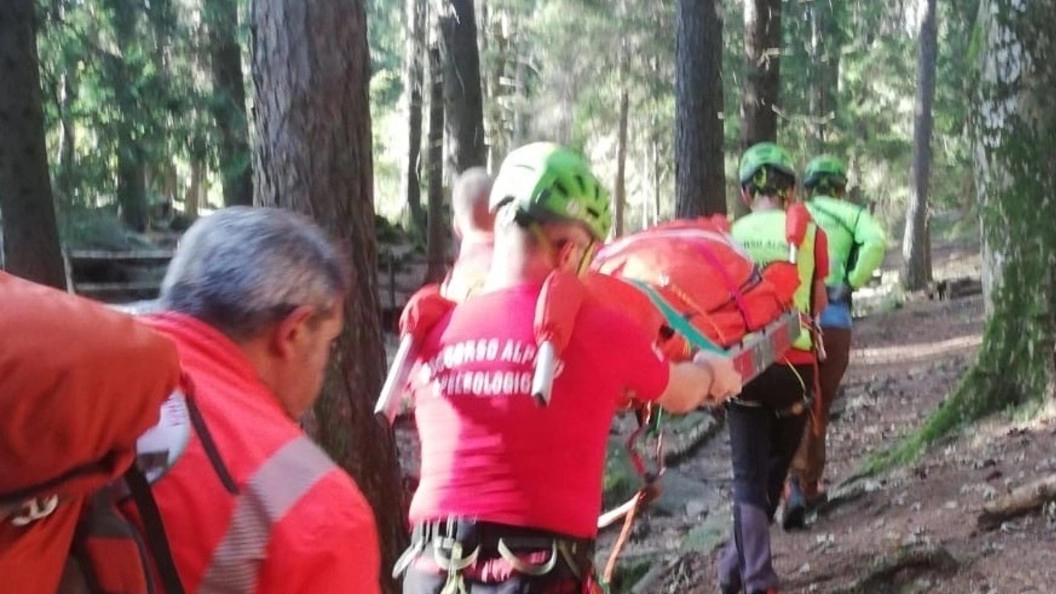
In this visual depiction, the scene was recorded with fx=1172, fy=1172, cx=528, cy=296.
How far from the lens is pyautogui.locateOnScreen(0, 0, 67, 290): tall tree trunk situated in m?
11.0

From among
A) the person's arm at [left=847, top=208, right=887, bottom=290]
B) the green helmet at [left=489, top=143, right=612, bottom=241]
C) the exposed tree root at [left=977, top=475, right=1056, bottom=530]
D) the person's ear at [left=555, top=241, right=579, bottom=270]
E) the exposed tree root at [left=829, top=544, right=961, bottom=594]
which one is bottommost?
the exposed tree root at [left=829, top=544, right=961, bottom=594]

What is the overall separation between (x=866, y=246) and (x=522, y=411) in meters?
5.17

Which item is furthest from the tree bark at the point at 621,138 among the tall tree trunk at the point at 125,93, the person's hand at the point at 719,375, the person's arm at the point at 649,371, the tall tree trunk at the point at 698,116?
the person's arm at the point at 649,371

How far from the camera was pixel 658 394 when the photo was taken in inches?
138

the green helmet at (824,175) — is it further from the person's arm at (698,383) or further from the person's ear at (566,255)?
the person's ear at (566,255)

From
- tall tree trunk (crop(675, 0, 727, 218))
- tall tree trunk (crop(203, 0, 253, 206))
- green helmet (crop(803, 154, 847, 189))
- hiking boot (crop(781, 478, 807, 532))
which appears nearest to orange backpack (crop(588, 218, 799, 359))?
hiking boot (crop(781, 478, 807, 532))

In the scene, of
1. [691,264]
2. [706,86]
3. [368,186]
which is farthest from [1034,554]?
[706,86]

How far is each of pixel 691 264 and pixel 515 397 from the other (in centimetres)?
127

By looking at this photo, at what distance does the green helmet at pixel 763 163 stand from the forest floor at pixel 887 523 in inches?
79.4

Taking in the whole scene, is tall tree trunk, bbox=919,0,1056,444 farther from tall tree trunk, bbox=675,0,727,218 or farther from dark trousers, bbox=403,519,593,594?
tall tree trunk, bbox=675,0,727,218

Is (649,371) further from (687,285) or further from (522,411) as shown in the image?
(687,285)

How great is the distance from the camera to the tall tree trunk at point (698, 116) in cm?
1305

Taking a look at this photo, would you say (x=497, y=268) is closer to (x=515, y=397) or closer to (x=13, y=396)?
(x=515, y=397)

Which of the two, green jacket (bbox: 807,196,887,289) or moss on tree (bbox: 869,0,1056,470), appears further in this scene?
green jacket (bbox: 807,196,887,289)
